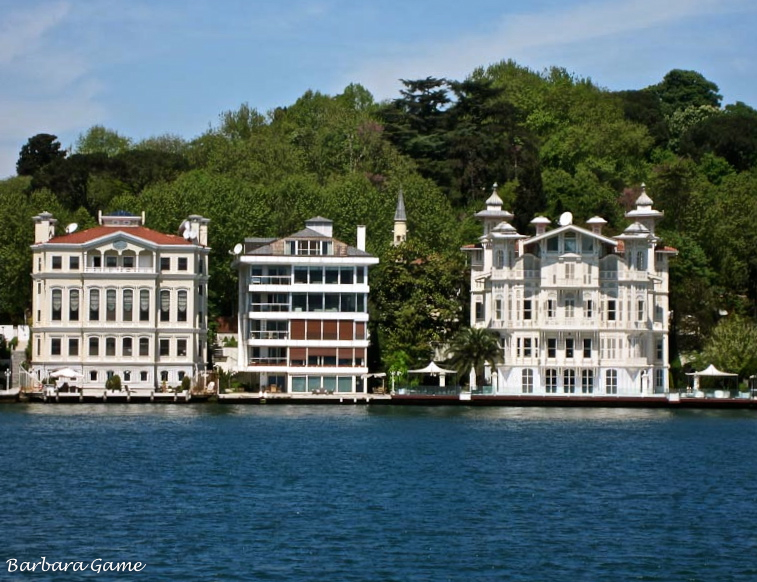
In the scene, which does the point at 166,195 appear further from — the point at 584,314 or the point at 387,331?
the point at 584,314

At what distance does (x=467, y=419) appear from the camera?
83938mm

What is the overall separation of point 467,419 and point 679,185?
1568 inches

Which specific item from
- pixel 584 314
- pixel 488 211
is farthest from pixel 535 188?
pixel 584 314

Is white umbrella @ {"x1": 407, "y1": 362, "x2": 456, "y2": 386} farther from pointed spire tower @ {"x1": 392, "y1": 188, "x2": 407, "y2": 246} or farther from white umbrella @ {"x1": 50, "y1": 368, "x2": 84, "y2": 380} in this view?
white umbrella @ {"x1": 50, "y1": 368, "x2": 84, "y2": 380}

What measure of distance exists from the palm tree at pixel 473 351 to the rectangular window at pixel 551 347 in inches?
136

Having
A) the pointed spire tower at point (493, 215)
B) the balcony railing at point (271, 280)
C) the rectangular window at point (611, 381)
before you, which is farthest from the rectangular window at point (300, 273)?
the rectangular window at point (611, 381)

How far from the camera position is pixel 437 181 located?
12631cm

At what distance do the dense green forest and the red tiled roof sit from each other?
23.0 ft

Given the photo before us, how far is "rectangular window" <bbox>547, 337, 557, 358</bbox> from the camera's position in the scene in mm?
95938

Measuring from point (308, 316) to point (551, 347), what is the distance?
46.6 feet

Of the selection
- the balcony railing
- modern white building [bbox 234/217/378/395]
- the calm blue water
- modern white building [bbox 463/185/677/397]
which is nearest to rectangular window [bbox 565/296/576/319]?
modern white building [bbox 463/185/677/397]

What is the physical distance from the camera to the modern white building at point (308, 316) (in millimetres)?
94938

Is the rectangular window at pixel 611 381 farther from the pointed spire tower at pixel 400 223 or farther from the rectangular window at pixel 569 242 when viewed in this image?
the pointed spire tower at pixel 400 223

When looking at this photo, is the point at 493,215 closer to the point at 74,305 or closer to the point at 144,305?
the point at 144,305
